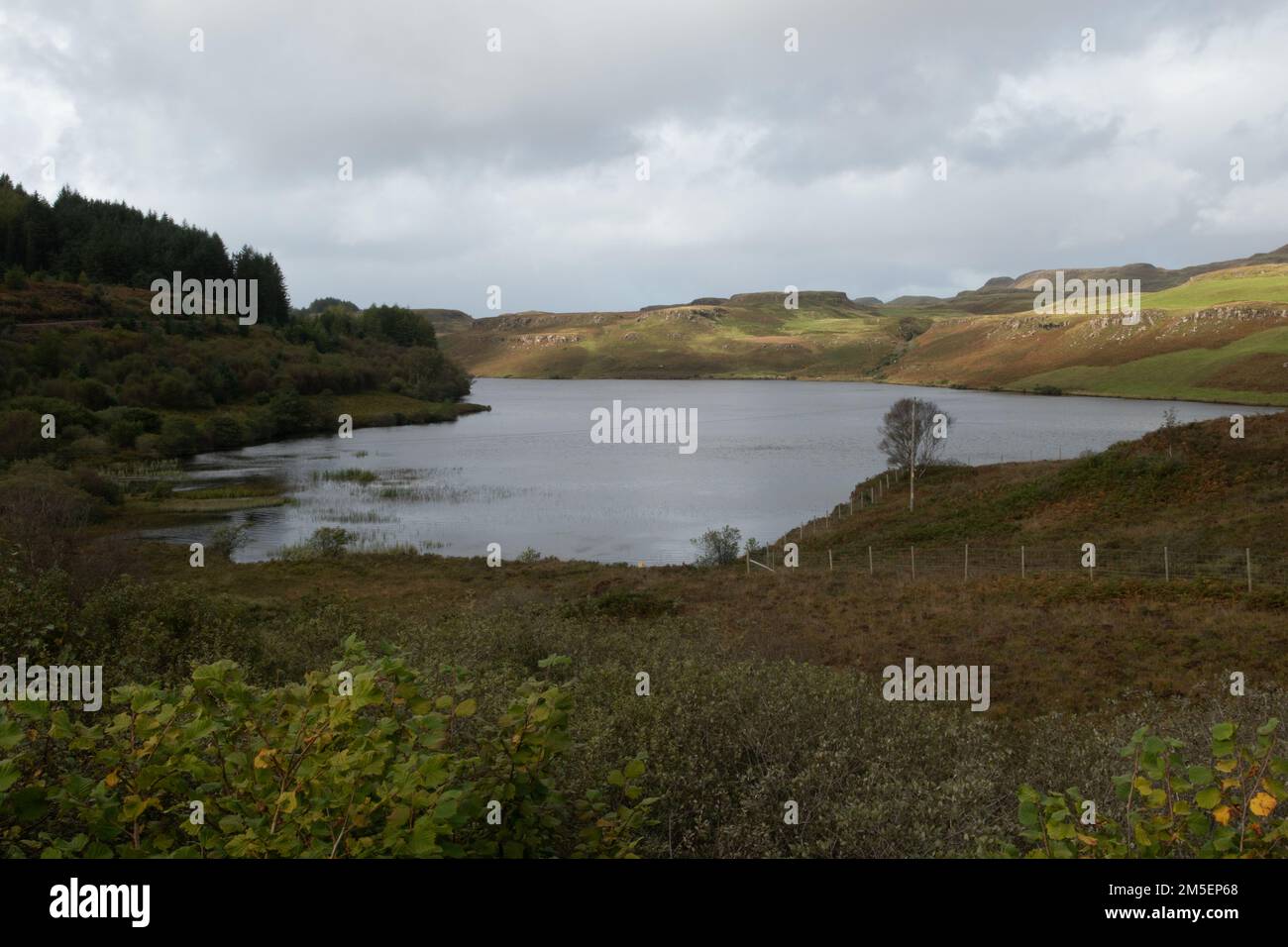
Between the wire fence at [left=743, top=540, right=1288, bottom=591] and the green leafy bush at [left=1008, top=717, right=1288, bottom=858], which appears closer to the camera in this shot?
the green leafy bush at [left=1008, top=717, right=1288, bottom=858]

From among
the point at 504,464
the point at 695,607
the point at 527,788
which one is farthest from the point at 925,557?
the point at 504,464

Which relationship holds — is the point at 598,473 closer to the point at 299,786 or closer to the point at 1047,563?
the point at 1047,563

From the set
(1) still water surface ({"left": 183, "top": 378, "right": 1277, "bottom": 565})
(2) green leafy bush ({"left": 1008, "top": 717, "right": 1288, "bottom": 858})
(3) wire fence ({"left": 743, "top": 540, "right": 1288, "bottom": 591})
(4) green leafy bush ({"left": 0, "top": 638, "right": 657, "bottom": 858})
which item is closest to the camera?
(4) green leafy bush ({"left": 0, "top": 638, "right": 657, "bottom": 858})

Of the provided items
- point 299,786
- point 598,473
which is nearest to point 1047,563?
point 299,786

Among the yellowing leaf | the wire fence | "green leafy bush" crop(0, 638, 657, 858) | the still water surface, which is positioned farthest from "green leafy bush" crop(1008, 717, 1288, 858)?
the still water surface

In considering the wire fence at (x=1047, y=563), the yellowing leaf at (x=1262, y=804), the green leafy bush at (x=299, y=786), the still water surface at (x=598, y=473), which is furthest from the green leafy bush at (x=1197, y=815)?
the still water surface at (x=598, y=473)

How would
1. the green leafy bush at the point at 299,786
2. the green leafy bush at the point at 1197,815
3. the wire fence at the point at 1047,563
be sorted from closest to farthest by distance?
1. the green leafy bush at the point at 299,786
2. the green leafy bush at the point at 1197,815
3. the wire fence at the point at 1047,563

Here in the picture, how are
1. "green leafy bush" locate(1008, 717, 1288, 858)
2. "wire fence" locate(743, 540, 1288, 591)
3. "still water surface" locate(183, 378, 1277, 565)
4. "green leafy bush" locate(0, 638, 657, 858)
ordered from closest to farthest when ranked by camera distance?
"green leafy bush" locate(0, 638, 657, 858) < "green leafy bush" locate(1008, 717, 1288, 858) < "wire fence" locate(743, 540, 1288, 591) < "still water surface" locate(183, 378, 1277, 565)

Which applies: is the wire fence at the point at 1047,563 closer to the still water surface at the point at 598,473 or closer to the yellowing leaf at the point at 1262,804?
the still water surface at the point at 598,473

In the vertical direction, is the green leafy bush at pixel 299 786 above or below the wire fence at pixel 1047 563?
above

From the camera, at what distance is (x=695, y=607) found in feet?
90.6

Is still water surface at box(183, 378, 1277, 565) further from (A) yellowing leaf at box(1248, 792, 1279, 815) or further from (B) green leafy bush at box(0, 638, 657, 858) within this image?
(A) yellowing leaf at box(1248, 792, 1279, 815)
